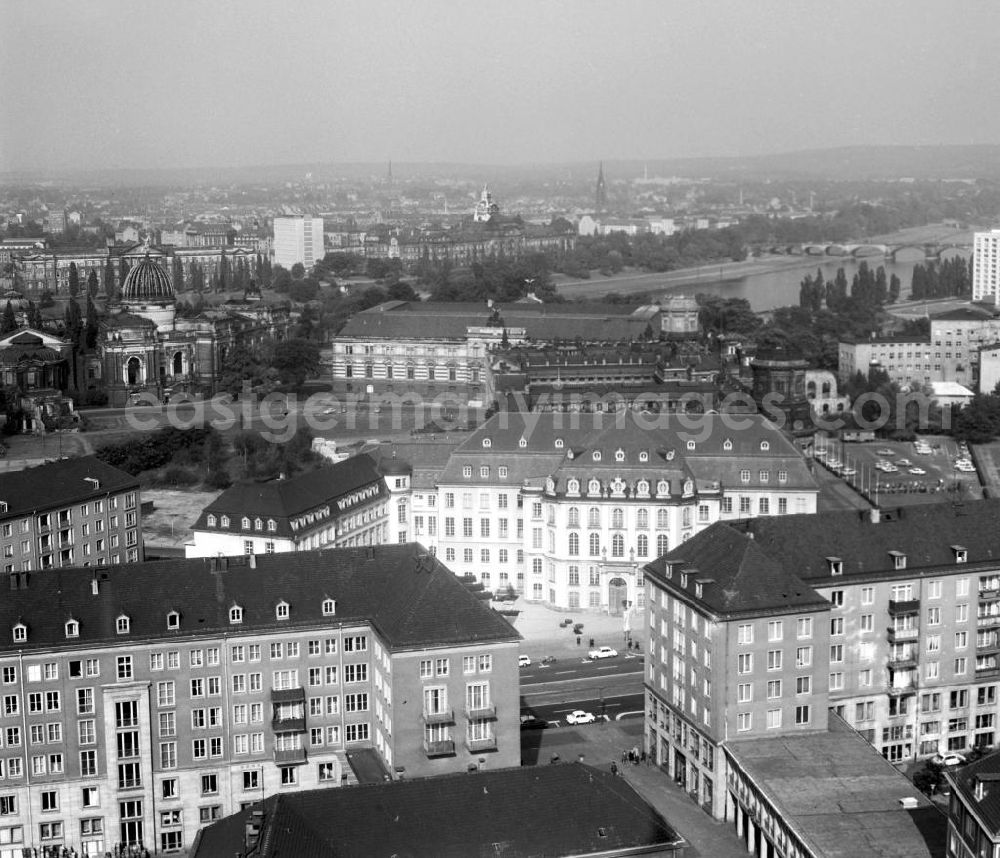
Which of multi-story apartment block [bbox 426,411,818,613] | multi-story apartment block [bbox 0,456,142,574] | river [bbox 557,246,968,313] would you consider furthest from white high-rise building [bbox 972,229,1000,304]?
multi-story apartment block [bbox 0,456,142,574]

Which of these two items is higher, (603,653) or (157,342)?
(157,342)

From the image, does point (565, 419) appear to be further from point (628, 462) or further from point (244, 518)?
point (244, 518)

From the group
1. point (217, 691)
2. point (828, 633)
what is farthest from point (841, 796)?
point (217, 691)

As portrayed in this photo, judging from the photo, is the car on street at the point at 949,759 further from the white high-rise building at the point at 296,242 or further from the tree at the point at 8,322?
the white high-rise building at the point at 296,242

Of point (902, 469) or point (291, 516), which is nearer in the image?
point (291, 516)

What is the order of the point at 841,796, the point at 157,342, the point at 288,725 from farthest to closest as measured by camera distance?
the point at 157,342
the point at 288,725
the point at 841,796

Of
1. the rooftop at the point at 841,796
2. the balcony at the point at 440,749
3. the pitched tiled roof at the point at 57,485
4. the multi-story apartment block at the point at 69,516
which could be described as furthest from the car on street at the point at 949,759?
the pitched tiled roof at the point at 57,485

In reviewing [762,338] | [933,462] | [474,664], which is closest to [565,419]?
[474,664]

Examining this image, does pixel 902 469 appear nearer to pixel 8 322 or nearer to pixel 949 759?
pixel 949 759
